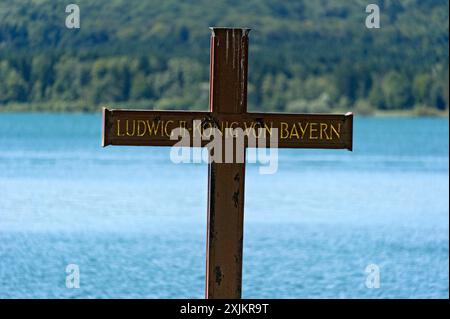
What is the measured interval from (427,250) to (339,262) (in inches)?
113

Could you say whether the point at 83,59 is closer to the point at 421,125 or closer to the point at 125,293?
the point at 421,125

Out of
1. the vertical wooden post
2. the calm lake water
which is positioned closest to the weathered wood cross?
the vertical wooden post

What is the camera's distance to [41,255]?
63.6 ft

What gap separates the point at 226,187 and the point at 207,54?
376 ft

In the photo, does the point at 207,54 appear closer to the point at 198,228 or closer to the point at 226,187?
the point at 198,228

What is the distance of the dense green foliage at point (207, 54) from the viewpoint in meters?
98.1

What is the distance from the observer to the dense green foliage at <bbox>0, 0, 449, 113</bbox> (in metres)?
98.1

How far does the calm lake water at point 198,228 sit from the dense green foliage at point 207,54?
4321cm

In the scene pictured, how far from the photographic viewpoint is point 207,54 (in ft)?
396

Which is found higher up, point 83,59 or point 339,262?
point 83,59

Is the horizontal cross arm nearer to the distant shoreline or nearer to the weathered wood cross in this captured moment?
the weathered wood cross

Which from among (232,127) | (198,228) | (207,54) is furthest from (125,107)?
(232,127)

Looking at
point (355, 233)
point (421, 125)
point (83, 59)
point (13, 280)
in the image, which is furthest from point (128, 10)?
point (13, 280)
